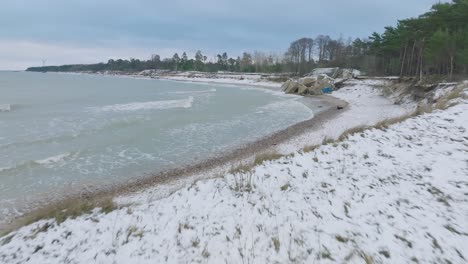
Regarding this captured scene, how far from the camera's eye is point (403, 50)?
50969mm

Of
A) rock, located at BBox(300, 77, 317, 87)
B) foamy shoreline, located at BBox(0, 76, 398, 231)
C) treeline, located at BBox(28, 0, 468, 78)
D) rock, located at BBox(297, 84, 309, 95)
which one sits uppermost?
treeline, located at BBox(28, 0, 468, 78)

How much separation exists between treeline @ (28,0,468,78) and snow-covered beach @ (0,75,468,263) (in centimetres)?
3145

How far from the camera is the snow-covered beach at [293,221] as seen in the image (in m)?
4.19

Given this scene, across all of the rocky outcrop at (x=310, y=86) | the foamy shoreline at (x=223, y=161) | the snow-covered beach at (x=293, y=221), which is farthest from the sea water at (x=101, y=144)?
the rocky outcrop at (x=310, y=86)

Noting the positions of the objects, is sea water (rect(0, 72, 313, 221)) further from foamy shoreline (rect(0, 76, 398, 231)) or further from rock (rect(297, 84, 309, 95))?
rock (rect(297, 84, 309, 95))

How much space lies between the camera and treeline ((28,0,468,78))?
109 feet

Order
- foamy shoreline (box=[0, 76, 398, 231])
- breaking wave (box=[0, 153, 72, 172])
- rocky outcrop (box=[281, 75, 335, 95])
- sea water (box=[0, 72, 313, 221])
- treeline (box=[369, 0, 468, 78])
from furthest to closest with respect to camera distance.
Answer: rocky outcrop (box=[281, 75, 335, 95]) < treeline (box=[369, 0, 468, 78]) < breaking wave (box=[0, 153, 72, 172]) < sea water (box=[0, 72, 313, 221]) < foamy shoreline (box=[0, 76, 398, 231])

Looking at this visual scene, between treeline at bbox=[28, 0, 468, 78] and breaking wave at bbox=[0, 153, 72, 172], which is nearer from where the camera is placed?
breaking wave at bbox=[0, 153, 72, 172]

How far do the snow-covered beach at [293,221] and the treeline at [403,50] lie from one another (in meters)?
31.4

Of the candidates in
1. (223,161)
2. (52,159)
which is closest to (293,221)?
(223,161)

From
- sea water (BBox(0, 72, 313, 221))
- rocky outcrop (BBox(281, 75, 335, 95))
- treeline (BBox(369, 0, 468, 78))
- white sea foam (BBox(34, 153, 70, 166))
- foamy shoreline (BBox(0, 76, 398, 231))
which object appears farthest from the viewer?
A: rocky outcrop (BBox(281, 75, 335, 95))

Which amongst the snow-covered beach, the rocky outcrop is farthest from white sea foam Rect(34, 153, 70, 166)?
the rocky outcrop

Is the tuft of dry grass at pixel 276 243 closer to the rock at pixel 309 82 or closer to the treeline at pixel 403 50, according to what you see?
the treeline at pixel 403 50

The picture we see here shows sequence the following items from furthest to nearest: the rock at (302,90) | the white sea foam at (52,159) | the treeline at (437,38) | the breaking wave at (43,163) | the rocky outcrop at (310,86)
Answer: the rock at (302,90) → the rocky outcrop at (310,86) → the treeline at (437,38) → the white sea foam at (52,159) → the breaking wave at (43,163)
